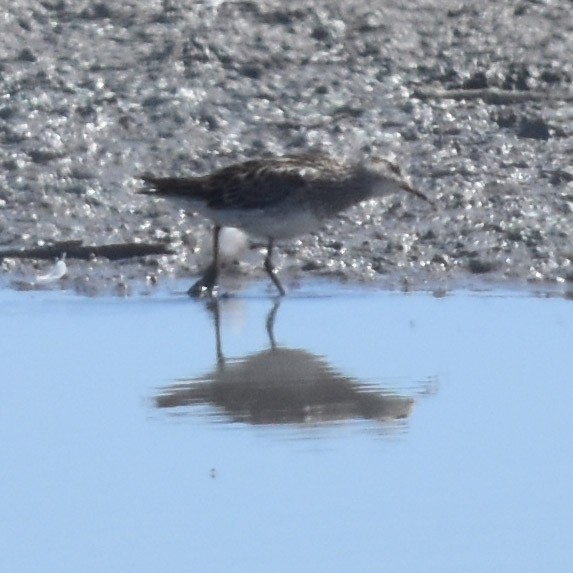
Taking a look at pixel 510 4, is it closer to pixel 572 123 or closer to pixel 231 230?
pixel 572 123

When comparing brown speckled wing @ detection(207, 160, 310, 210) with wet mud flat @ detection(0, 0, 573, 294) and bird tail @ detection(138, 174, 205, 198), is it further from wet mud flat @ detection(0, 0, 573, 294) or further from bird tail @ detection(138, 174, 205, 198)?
wet mud flat @ detection(0, 0, 573, 294)

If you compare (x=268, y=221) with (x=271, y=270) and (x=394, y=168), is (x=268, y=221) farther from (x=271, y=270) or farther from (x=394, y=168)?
(x=394, y=168)

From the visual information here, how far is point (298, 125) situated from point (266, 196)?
2089mm

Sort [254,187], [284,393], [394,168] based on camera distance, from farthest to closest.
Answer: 1. [394,168]
2. [254,187]
3. [284,393]

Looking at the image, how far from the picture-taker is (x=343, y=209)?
32.3ft

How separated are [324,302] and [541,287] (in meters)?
1.05

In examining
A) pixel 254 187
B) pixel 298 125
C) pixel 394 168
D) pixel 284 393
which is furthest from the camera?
pixel 298 125

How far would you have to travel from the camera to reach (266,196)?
9430mm

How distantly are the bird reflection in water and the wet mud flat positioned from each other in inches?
61.7

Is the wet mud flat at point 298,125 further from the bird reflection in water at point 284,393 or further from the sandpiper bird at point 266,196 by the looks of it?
the bird reflection in water at point 284,393

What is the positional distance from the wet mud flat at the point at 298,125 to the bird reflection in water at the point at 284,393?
1566 mm

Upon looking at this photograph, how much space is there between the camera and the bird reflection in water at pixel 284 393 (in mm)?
7375

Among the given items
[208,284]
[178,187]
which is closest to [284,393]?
[208,284]

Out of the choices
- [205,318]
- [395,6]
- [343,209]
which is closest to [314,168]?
[343,209]
